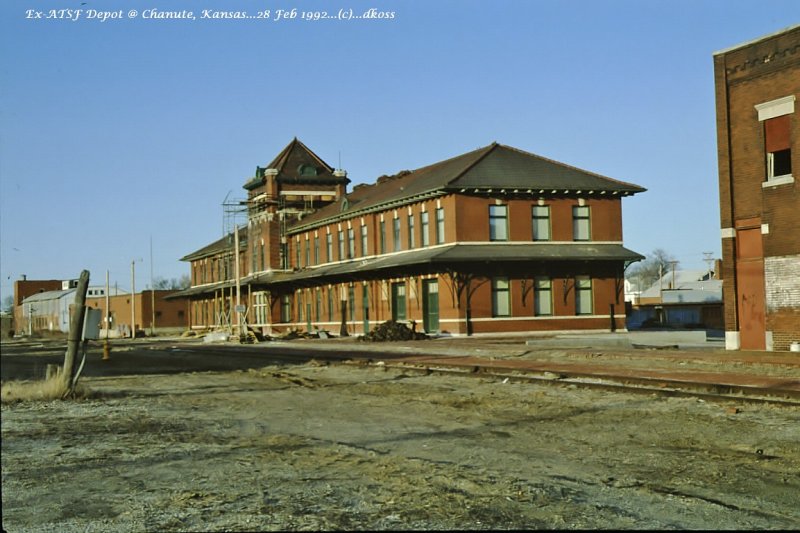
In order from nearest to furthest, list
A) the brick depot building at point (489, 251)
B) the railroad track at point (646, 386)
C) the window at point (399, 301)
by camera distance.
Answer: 1. the railroad track at point (646, 386)
2. the brick depot building at point (489, 251)
3. the window at point (399, 301)

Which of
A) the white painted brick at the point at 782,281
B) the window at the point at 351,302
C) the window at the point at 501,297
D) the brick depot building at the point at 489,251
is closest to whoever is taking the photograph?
the white painted brick at the point at 782,281

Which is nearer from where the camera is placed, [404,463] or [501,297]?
[404,463]

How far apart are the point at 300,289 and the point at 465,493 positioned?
56.7 metres

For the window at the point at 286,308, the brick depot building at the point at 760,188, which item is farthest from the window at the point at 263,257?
the brick depot building at the point at 760,188

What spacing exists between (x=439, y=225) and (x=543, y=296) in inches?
269

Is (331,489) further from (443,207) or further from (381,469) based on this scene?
(443,207)

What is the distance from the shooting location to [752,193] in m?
27.2

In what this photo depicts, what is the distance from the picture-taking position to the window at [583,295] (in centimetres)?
4678

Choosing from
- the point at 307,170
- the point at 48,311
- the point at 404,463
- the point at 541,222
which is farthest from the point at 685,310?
the point at 48,311

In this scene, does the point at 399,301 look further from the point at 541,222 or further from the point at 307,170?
the point at 307,170

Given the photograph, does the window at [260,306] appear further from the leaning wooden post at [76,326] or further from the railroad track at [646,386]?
the leaning wooden post at [76,326]

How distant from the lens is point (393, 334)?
4397cm

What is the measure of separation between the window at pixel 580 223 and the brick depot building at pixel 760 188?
19.5m

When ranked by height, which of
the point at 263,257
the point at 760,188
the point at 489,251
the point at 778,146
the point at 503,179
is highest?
the point at 503,179
